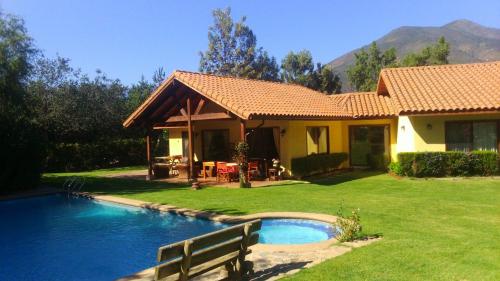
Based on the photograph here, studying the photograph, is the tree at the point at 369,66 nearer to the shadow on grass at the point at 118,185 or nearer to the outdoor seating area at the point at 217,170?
the outdoor seating area at the point at 217,170

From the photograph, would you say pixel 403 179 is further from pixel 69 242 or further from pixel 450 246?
pixel 69 242

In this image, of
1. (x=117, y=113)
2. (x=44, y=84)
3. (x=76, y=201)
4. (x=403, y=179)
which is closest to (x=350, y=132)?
(x=403, y=179)

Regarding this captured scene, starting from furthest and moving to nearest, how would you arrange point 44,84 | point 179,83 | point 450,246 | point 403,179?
point 44,84, point 179,83, point 403,179, point 450,246

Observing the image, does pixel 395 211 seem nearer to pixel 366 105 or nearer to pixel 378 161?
pixel 378 161

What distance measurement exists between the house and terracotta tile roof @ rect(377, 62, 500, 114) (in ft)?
0.14

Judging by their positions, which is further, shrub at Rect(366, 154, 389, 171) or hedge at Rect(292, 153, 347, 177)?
shrub at Rect(366, 154, 389, 171)

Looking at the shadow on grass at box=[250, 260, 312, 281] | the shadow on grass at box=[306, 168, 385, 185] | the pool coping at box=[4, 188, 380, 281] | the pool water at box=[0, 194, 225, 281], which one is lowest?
the pool water at box=[0, 194, 225, 281]

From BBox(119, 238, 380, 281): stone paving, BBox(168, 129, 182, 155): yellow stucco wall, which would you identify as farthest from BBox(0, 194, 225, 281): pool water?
BBox(168, 129, 182, 155): yellow stucco wall

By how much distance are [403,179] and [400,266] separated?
41.7 feet

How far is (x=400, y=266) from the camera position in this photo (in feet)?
23.1

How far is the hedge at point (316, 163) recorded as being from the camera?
20.3 meters

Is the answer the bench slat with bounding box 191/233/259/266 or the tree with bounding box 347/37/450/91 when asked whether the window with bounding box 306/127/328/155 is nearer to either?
the bench slat with bounding box 191/233/259/266

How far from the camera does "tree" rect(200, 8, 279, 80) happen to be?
59.0m

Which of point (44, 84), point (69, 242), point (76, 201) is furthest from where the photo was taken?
point (44, 84)
